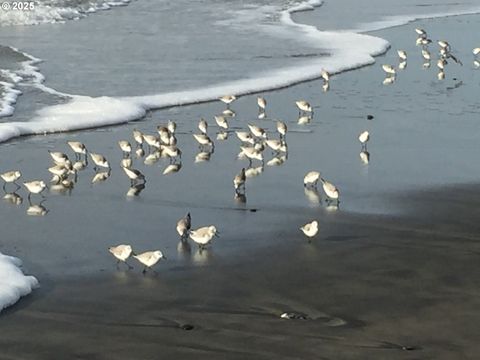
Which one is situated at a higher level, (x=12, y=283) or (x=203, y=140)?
(x=12, y=283)

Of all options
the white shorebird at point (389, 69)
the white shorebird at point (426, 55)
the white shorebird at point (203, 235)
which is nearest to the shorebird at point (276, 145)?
the white shorebird at point (203, 235)

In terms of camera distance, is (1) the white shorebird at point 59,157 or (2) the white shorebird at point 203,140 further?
(2) the white shorebird at point 203,140

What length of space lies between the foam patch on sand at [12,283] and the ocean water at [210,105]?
13.2 inches

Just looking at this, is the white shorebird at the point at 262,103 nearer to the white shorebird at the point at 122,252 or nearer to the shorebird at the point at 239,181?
the shorebird at the point at 239,181

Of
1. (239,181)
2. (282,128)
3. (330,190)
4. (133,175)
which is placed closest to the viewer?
(330,190)

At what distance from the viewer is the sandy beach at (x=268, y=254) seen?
9.39 meters

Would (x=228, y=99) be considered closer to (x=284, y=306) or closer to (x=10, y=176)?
(x=10, y=176)

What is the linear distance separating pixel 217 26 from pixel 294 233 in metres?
22.1

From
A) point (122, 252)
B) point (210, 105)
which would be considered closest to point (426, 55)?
point (210, 105)

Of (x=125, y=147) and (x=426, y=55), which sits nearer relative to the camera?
(x=125, y=147)

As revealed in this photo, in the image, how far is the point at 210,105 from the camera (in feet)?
68.8

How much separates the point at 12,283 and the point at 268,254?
261 centimetres

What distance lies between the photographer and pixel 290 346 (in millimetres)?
9219

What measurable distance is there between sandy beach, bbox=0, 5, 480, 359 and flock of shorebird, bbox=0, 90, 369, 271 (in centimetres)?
15
